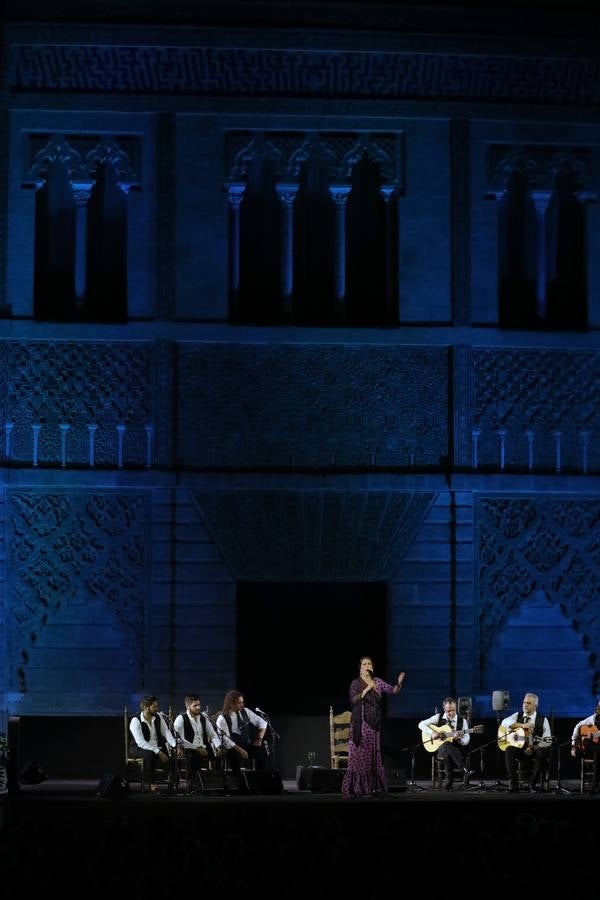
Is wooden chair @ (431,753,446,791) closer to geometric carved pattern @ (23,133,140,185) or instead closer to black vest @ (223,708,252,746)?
black vest @ (223,708,252,746)

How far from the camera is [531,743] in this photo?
55.6 ft

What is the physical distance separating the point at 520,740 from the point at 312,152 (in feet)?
19.8

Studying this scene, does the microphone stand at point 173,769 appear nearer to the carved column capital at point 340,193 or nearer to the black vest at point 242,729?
the black vest at point 242,729

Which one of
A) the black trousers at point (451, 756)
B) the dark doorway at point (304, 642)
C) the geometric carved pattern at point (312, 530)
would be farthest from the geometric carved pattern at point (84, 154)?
the black trousers at point (451, 756)

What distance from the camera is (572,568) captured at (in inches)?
728

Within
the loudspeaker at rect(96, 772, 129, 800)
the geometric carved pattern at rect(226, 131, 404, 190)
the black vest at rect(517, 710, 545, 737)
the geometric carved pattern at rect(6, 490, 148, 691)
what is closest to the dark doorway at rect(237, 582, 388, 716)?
the geometric carved pattern at rect(6, 490, 148, 691)

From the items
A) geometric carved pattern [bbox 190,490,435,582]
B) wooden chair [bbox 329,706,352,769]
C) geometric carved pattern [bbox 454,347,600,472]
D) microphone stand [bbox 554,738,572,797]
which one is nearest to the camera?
microphone stand [bbox 554,738,572,797]

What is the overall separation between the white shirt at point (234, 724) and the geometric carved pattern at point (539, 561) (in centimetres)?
261

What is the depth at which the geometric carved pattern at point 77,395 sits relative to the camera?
1834cm

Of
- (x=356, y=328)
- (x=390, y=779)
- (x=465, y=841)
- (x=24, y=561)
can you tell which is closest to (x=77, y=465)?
(x=24, y=561)

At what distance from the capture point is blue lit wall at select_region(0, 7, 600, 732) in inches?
717

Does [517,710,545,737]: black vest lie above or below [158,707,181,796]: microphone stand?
above

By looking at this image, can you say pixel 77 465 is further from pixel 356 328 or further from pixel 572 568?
pixel 572 568

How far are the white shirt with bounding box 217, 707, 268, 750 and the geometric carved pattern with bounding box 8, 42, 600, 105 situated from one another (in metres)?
6.07
